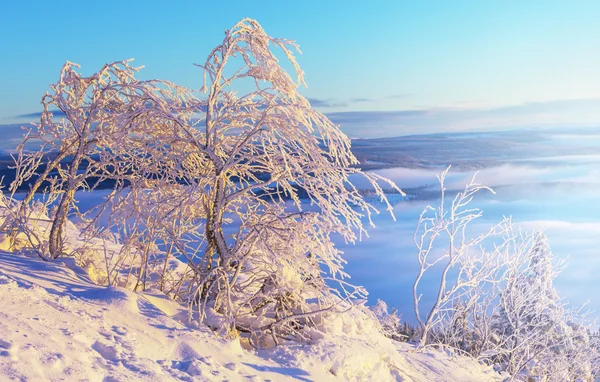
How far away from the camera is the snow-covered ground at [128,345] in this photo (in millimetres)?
4441

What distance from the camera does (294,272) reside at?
6.95 metres

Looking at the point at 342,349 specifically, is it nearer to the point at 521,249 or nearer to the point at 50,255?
the point at 50,255

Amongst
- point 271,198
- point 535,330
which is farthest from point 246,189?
point 535,330

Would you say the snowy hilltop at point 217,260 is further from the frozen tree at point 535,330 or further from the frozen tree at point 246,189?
the frozen tree at point 535,330

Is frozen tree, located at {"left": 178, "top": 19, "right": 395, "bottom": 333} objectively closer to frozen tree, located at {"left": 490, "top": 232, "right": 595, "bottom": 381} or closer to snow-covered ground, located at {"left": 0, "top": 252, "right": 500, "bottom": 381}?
snow-covered ground, located at {"left": 0, "top": 252, "right": 500, "bottom": 381}

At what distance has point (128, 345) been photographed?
199 inches

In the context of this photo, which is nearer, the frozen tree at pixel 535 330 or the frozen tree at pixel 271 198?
the frozen tree at pixel 271 198

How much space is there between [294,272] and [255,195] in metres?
1.23

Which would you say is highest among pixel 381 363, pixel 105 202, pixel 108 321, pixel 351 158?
pixel 351 158

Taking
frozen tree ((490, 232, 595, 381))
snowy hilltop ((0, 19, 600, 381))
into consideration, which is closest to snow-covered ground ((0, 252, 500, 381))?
snowy hilltop ((0, 19, 600, 381))

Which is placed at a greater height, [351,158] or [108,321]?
[351,158]

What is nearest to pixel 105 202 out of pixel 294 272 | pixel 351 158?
pixel 294 272

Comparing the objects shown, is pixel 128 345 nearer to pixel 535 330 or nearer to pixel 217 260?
pixel 217 260

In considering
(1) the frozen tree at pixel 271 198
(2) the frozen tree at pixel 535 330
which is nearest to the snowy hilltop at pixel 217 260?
(1) the frozen tree at pixel 271 198
